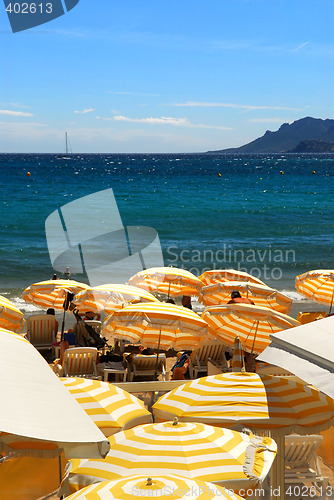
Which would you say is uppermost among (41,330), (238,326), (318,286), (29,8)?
(29,8)

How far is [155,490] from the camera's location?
3242 mm

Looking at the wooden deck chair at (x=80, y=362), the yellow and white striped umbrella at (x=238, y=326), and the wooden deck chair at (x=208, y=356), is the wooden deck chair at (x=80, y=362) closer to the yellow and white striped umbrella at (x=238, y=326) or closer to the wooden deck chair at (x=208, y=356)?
the wooden deck chair at (x=208, y=356)

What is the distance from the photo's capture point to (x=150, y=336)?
9.23 metres

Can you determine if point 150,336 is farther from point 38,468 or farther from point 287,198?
point 287,198

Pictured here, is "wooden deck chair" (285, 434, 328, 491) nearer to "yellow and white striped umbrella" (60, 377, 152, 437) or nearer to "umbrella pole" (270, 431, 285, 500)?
"umbrella pole" (270, 431, 285, 500)

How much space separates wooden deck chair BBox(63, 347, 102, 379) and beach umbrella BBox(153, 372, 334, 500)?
3.60 m

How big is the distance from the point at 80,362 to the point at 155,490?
5.92 m

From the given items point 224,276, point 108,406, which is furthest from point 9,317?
point 224,276

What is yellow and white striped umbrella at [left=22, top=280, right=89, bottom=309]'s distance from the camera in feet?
39.1

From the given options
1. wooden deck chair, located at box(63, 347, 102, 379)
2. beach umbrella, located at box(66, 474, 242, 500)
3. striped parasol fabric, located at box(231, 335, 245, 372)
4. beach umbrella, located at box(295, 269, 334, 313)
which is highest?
beach umbrella, located at box(66, 474, 242, 500)

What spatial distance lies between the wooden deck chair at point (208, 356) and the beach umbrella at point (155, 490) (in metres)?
6.34

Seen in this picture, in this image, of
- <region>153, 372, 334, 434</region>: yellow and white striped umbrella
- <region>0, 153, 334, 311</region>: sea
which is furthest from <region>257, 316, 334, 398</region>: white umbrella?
<region>0, 153, 334, 311</region>: sea

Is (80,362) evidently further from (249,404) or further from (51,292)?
(249,404)

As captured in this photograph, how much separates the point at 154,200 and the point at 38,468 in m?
52.3
